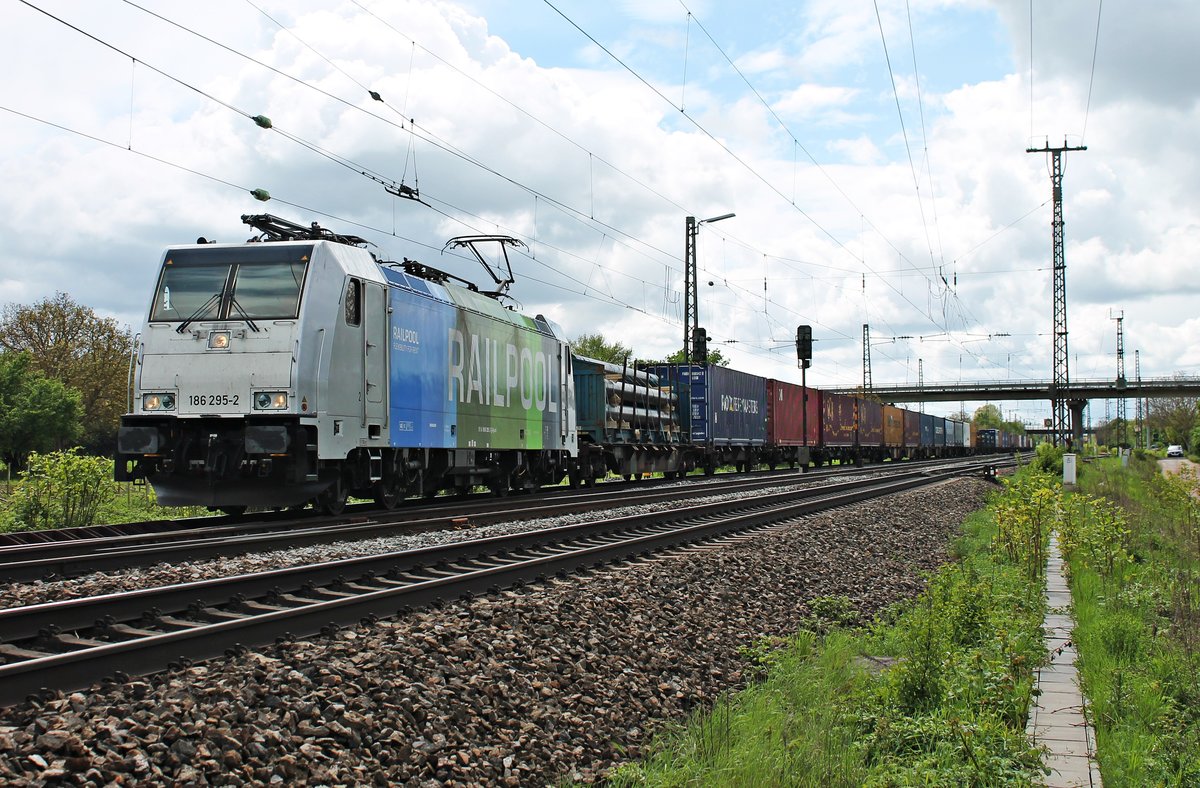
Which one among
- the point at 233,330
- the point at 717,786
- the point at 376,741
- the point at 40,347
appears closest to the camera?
the point at 376,741

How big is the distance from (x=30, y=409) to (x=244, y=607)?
166 ft

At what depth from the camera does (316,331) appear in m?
12.5

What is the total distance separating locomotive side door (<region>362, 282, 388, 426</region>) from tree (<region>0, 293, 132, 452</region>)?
4757 centimetres

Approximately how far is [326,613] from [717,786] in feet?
9.43

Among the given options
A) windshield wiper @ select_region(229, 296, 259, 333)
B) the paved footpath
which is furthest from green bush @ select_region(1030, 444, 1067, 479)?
windshield wiper @ select_region(229, 296, 259, 333)

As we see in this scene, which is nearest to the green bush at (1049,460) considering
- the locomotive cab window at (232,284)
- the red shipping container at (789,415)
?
the red shipping container at (789,415)

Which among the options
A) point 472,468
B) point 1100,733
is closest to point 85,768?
point 1100,733

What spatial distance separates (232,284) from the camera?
501 inches

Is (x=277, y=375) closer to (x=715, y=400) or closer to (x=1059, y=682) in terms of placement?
(x=1059, y=682)

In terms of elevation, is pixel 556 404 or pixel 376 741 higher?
pixel 556 404

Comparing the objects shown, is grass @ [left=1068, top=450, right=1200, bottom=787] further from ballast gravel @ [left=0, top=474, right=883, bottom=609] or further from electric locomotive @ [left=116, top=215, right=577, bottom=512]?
electric locomotive @ [left=116, top=215, right=577, bottom=512]

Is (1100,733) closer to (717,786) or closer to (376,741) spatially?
(717,786)

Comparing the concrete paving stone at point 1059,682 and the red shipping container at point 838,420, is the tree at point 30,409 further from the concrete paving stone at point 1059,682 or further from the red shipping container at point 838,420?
the concrete paving stone at point 1059,682

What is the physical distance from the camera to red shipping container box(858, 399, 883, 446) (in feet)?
163
